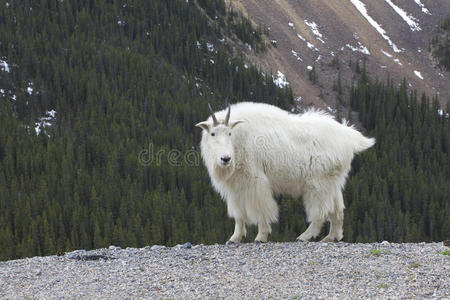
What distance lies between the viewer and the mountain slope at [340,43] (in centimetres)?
12206

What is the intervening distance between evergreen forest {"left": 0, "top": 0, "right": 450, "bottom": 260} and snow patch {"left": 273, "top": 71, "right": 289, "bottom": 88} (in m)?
2.86

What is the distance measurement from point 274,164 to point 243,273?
10.3 feet

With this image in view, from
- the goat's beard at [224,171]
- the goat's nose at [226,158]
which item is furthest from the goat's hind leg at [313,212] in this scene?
the goat's nose at [226,158]

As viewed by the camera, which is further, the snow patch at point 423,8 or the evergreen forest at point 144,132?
the snow patch at point 423,8

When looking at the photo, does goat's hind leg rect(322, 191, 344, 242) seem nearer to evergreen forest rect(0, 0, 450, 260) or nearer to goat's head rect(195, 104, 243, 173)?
goat's head rect(195, 104, 243, 173)

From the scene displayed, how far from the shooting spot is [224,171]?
36.1ft

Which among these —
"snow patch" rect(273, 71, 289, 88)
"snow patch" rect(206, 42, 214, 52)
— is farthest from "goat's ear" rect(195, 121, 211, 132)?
"snow patch" rect(206, 42, 214, 52)

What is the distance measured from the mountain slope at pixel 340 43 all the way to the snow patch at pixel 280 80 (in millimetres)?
1058

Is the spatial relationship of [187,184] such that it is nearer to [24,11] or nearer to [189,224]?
[189,224]

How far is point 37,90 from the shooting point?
97.6m

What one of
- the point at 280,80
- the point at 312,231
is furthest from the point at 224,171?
the point at 280,80

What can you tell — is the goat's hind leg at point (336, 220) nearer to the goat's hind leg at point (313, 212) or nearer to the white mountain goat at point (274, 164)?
the white mountain goat at point (274, 164)

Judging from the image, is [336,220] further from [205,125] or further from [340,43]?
[340,43]

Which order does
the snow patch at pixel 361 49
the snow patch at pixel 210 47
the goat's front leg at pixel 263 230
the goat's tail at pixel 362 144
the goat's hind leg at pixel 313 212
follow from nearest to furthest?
1. the goat's front leg at pixel 263 230
2. the goat's hind leg at pixel 313 212
3. the goat's tail at pixel 362 144
4. the snow patch at pixel 210 47
5. the snow patch at pixel 361 49
